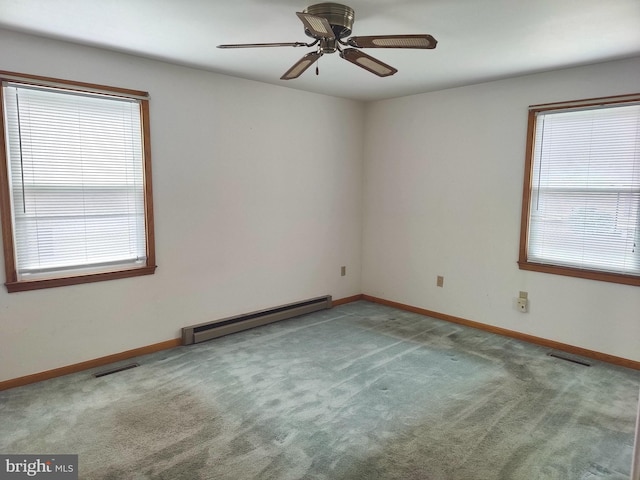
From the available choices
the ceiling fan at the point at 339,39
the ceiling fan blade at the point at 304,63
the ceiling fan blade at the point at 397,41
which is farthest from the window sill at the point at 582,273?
the ceiling fan blade at the point at 304,63

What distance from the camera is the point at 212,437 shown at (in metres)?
2.32

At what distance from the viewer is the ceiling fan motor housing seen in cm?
221

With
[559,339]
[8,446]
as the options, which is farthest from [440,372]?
[8,446]

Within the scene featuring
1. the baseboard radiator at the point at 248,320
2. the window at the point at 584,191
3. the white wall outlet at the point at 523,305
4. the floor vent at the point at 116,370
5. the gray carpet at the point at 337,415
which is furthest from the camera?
the white wall outlet at the point at 523,305

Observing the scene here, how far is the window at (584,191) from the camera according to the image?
127 inches

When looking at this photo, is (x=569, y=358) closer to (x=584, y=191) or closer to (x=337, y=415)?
(x=584, y=191)

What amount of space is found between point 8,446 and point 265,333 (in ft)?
7.03

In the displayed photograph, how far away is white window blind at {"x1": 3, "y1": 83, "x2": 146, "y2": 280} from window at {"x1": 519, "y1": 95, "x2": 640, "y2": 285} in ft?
11.3

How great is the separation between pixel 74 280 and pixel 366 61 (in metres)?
2.59

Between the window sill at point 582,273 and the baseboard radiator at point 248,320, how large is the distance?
2201 mm

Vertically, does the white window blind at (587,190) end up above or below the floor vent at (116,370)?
Result: above

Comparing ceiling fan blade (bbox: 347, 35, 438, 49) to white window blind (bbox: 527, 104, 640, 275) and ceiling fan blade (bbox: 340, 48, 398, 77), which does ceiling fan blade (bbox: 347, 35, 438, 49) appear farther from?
white window blind (bbox: 527, 104, 640, 275)

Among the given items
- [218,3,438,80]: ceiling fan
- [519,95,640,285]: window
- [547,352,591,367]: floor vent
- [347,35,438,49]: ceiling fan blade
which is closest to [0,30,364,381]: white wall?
[218,3,438,80]: ceiling fan

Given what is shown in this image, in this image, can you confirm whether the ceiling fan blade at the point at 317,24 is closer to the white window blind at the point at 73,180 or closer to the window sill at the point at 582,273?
the white window blind at the point at 73,180
